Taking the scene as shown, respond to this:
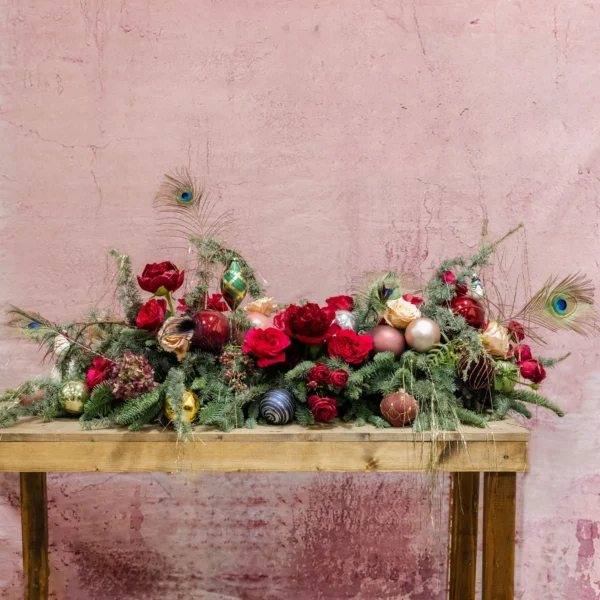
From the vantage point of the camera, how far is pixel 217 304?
141cm

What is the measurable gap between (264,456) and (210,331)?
0.27 metres

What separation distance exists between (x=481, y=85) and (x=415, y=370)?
3.86ft

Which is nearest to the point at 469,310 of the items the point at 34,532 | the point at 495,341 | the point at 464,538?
the point at 495,341

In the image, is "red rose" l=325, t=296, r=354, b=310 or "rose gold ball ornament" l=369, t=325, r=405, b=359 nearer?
"rose gold ball ornament" l=369, t=325, r=405, b=359

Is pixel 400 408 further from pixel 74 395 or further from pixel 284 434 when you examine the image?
pixel 74 395

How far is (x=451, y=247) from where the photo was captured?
2062 mm

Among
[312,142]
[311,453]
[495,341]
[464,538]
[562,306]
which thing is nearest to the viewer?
[311,453]

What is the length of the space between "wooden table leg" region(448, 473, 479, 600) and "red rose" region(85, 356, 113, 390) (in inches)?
39.3

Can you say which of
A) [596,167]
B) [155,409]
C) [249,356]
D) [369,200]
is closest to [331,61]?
[369,200]

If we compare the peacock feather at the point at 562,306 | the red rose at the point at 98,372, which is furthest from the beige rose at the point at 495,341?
the red rose at the point at 98,372

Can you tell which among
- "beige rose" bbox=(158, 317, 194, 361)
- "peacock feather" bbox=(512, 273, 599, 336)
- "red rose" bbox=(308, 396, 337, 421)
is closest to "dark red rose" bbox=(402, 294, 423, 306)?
"peacock feather" bbox=(512, 273, 599, 336)

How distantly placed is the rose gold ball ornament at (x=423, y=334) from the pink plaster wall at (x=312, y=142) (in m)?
0.78

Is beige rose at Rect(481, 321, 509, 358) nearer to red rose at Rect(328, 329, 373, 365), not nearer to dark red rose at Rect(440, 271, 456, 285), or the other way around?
dark red rose at Rect(440, 271, 456, 285)

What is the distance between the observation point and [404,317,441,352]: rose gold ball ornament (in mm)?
1277
